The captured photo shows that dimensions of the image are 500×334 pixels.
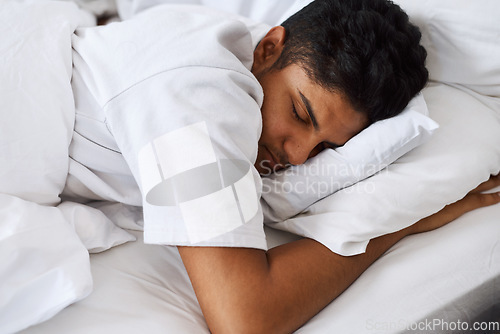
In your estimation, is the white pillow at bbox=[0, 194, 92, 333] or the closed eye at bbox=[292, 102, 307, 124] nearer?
the white pillow at bbox=[0, 194, 92, 333]

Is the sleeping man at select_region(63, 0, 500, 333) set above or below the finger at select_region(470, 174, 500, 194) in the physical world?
above

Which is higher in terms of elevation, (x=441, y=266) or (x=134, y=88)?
(x=134, y=88)

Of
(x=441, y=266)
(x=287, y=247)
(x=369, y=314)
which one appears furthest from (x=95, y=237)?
(x=441, y=266)

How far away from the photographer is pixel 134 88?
2.35 ft

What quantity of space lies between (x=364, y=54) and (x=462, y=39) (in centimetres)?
29

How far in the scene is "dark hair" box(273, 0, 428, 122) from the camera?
80cm

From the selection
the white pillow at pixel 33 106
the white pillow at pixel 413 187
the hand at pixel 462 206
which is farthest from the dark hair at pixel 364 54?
the white pillow at pixel 33 106

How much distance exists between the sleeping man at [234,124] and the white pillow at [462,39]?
10 centimetres

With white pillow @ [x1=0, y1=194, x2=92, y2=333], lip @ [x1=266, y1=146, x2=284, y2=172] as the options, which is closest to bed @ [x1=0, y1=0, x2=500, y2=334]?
white pillow @ [x1=0, y1=194, x2=92, y2=333]

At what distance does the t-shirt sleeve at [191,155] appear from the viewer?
0.66 metres

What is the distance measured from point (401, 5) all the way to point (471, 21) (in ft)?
0.49

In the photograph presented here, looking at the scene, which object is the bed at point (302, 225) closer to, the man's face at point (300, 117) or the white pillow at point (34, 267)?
the white pillow at point (34, 267)

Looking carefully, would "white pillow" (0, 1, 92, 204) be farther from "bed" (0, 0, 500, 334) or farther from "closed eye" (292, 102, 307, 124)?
"closed eye" (292, 102, 307, 124)

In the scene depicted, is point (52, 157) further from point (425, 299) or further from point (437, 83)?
point (437, 83)
